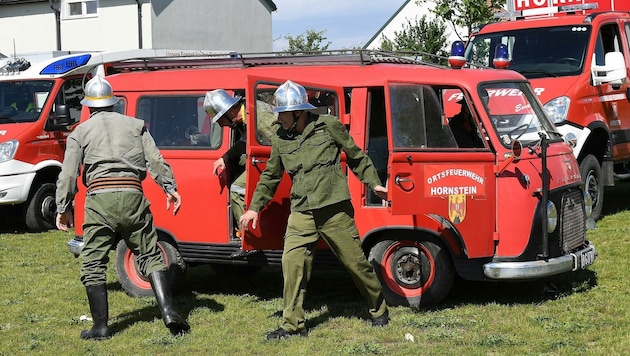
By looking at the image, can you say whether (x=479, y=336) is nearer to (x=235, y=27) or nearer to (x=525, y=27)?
(x=525, y=27)

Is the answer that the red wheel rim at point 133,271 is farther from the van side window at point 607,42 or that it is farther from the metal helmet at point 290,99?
the van side window at point 607,42

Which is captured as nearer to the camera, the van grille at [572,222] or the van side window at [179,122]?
the van grille at [572,222]

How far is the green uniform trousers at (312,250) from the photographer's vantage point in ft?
23.4

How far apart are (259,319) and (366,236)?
1092 mm

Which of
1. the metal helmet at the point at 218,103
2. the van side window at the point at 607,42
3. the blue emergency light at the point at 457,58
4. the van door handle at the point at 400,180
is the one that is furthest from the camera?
the van side window at the point at 607,42

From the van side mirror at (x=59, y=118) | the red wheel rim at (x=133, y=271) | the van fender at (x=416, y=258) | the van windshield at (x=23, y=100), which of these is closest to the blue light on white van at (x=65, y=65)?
the van windshield at (x=23, y=100)

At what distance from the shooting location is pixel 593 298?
8.02 meters

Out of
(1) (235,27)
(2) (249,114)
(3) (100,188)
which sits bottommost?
(3) (100,188)

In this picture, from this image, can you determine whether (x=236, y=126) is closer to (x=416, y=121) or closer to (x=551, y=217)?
(x=416, y=121)

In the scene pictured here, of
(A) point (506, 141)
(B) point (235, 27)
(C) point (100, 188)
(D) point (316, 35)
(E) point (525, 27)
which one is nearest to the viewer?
(C) point (100, 188)

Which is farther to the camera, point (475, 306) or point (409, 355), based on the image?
point (475, 306)

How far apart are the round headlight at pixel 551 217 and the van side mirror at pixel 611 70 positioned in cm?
450

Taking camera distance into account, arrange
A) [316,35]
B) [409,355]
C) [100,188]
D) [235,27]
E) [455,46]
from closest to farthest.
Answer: [409,355], [100,188], [455,46], [235,27], [316,35]

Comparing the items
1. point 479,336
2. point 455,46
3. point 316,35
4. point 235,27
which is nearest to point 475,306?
point 479,336
